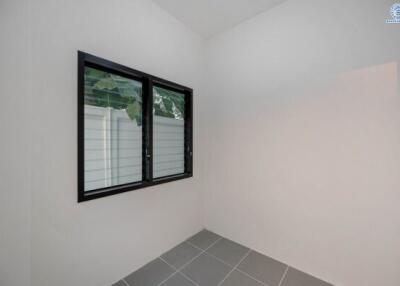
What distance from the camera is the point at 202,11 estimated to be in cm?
188

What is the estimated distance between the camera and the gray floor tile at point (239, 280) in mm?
1484

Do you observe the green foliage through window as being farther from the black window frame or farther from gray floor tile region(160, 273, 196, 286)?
gray floor tile region(160, 273, 196, 286)

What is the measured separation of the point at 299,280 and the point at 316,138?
1292 millimetres

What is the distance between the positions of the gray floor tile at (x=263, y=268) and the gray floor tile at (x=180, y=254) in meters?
0.53

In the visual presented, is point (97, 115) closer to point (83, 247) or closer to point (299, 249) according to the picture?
point (83, 247)

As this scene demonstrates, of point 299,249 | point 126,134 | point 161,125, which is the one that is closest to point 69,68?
point 126,134

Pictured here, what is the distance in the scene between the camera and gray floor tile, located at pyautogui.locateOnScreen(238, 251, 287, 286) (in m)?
1.55

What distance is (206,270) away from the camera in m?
1.64

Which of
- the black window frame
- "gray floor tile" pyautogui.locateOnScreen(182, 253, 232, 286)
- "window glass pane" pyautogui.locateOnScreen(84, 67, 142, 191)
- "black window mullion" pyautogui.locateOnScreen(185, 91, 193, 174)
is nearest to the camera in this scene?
the black window frame

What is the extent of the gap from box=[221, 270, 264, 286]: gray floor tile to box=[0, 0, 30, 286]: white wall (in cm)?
147

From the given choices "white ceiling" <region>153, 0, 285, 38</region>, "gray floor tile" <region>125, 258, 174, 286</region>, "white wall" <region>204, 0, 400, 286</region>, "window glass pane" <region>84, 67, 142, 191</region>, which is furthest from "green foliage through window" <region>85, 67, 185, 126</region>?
"gray floor tile" <region>125, 258, 174, 286</region>

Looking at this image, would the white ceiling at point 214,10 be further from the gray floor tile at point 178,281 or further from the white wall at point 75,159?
the gray floor tile at point 178,281

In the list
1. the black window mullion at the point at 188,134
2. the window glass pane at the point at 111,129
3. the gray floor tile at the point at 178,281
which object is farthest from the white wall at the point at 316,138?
the window glass pane at the point at 111,129

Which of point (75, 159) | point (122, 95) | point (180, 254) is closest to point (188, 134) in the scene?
point (122, 95)
